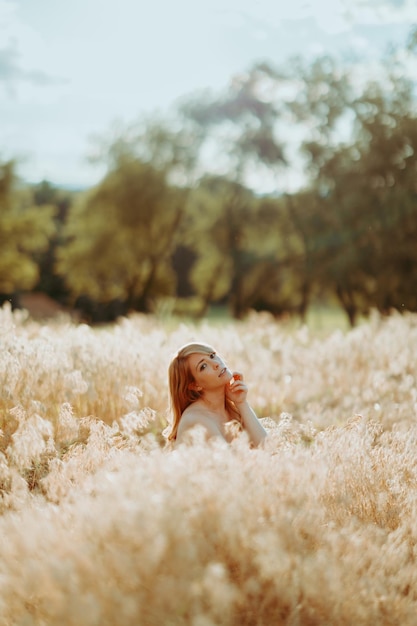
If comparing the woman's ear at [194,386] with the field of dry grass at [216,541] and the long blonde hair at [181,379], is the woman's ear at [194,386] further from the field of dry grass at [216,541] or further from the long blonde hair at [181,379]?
the field of dry grass at [216,541]

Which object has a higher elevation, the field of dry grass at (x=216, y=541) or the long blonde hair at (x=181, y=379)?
the long blonde hair at (x=181, y=379)

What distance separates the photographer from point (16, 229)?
29.4 metres

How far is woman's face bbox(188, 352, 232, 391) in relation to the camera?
4.25 metres

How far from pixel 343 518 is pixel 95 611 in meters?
1.75

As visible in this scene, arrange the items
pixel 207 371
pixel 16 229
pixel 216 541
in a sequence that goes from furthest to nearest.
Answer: pixel 16 229
pixel 207 371
pixel 216 541

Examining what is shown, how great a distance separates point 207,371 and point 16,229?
2683cm

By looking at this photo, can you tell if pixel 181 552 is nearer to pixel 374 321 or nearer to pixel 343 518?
pixel 343 518

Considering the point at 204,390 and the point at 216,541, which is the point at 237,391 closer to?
the point at 204,390

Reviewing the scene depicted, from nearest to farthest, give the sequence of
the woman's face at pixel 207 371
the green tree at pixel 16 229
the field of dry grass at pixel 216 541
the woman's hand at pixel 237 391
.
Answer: the field of dry grass at pixel 216 541 → the woman's face at pixel 207 371 → the woman's hand at pixel 237 391 → the green tree at pixel 16 229

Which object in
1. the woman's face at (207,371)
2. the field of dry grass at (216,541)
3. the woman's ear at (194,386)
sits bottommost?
the field of dry grass at (216,541)

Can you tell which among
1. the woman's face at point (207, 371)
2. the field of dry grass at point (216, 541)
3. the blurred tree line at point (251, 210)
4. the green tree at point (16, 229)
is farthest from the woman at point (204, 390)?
the green tree at point (16, 229)

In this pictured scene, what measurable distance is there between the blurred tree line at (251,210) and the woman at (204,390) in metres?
17.3

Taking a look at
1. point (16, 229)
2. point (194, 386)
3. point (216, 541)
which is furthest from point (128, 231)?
point (216, 541)

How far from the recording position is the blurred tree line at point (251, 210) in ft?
72.7
